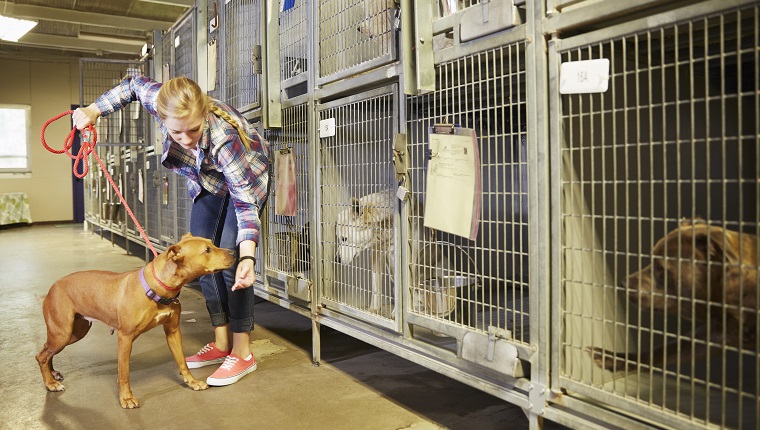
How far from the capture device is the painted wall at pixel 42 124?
12.5 metres

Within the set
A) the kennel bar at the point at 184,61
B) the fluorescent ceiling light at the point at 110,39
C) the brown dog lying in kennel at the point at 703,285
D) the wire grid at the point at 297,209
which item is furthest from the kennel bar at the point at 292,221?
the fluorescent ceiling light at the point at 110,39

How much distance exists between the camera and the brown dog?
2.14 metres

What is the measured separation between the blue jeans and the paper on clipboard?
3.47 feet

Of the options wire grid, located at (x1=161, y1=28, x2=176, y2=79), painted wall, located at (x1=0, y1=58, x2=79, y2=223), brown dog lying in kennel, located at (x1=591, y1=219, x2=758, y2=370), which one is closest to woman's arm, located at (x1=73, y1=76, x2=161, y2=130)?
brown dog lying in kennel, located at (x1=591, y1=219, x2=758, y2=370)

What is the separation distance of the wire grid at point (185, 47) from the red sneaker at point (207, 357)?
1996mm

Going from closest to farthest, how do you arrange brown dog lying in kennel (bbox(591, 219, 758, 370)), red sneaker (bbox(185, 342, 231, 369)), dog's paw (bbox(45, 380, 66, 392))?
brown dog lying in kennel (bbox(591, 219, 758, 370))
dog's paw (bbox(45, 380, 66, 392))
red sneaker (bbox(185, 342, 231, 369))

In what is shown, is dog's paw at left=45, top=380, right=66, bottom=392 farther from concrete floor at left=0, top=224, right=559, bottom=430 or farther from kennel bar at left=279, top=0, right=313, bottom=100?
kennel bar at left=279, top=0, right=313, bottom=100

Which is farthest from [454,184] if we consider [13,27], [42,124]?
[42,124]

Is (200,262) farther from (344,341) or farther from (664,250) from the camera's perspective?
(664,250)

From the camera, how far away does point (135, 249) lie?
7.54 meters

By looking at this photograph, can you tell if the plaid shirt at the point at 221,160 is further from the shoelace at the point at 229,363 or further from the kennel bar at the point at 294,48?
the shoelace at the point at 229,363

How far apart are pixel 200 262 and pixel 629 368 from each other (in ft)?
4.87

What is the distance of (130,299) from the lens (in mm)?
2150

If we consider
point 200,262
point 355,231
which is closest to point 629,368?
point 355,231
